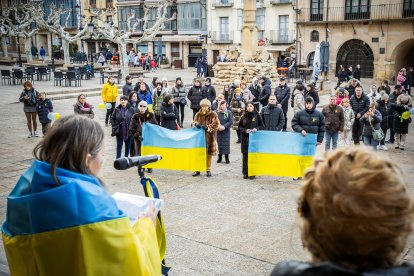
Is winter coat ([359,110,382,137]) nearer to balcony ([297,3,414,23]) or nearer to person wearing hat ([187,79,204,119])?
person wearing hat ([187,79,204,119])

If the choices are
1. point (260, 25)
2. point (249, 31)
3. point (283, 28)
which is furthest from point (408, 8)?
point (260, 25)

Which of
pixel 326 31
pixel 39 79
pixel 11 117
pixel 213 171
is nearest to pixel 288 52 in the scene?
pixel 326 31

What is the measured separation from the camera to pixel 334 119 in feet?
36.8

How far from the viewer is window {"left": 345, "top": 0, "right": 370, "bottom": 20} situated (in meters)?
34.1

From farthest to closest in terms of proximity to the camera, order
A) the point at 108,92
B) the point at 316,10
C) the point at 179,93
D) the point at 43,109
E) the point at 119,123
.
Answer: the point at 316,10, the point at 108,92, the point at 179,93, the point at 43,109, the point at 119,123

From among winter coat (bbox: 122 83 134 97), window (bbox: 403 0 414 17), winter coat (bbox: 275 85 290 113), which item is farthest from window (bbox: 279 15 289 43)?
winter coat (bbox: 122 83 134 97)

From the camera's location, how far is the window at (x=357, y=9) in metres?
34.1

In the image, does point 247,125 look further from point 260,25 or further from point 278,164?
point 260,25

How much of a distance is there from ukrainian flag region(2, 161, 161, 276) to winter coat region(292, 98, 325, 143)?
8.03m

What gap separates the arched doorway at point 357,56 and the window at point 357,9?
1757 mm

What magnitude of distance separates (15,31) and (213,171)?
38.4 m

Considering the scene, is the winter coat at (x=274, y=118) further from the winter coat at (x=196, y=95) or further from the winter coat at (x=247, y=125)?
the winter coat at (x=196, y=95)

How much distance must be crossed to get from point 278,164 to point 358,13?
92.8 ft

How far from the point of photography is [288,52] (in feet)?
136
